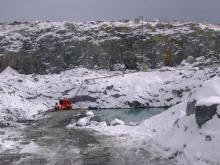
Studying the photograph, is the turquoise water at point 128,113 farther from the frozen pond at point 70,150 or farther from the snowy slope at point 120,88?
the frozen pond at point 70,150

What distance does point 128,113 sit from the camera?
3150cm

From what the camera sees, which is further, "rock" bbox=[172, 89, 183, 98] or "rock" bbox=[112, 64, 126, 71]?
"rock" bbox=[112, 64, 126, 71]

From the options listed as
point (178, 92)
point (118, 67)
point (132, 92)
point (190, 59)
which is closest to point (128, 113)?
point (132, 92)

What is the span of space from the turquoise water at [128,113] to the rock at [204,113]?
13714 millimetres

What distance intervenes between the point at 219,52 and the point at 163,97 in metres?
14.4

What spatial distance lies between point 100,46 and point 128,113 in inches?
660

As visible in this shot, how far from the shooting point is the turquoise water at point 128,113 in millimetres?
28612

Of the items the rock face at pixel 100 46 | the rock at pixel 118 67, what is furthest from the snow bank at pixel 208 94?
the rock face at pixel 100 46

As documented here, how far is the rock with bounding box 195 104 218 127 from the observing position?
13.6m

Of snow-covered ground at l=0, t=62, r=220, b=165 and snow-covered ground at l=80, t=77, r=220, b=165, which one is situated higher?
snow-covered ground at l=80, t=77, r=220, b=165

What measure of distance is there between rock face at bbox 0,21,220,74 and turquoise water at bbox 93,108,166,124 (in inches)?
477

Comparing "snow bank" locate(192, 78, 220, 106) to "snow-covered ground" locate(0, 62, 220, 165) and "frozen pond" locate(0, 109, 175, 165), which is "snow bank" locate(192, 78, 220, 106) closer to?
"frozen pond" locate(0, 109, 175, 165)

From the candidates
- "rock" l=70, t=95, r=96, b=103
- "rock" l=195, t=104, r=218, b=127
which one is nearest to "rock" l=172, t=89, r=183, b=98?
"rock" l=70, t=95, r=96, b=103

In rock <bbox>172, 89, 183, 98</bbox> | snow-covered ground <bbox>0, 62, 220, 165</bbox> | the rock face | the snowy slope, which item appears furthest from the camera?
the rock face
